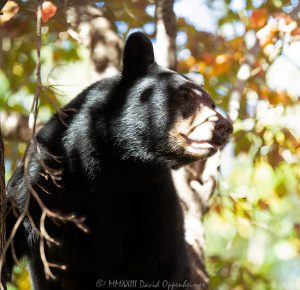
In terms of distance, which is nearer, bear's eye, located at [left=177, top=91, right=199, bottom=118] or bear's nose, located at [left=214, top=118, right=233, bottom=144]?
bear's nose, located at [left=214, top=118, right=233, bottom=144]

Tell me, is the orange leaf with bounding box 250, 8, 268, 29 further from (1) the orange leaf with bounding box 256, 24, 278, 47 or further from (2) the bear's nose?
(2) the bear's nose

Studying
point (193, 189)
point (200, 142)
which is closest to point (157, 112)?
point (200, 142)

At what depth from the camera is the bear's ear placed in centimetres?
534

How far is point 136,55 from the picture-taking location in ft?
17.8

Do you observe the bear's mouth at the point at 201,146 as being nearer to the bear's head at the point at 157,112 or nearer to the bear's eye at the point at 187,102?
the bear's head at the point at 157,112

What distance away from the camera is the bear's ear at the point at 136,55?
17.5 ft

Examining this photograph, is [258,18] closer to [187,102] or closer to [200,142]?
[187,102]

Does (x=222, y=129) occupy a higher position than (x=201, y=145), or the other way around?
(x=222, y=129)

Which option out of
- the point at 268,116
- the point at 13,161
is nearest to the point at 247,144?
the point at 268,116

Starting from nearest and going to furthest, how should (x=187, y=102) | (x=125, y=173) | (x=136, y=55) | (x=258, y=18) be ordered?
1. (x=187, y=102)
2. (x=125, y=173)
3. (x=136, y=55)
4. (x=258, y=18)

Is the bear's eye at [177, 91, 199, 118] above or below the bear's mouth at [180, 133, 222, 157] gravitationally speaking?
above

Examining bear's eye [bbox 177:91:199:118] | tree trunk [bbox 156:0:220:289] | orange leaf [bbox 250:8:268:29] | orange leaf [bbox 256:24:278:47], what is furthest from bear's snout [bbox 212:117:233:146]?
orange leaf [bbox 250:8:268:29]

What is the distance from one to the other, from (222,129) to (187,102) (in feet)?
1.88

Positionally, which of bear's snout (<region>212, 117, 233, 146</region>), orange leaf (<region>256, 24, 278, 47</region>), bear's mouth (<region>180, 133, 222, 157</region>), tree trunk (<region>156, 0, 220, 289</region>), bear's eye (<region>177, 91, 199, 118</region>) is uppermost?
orange leaf (<region>256, 24, 278, 47</region>)
